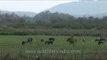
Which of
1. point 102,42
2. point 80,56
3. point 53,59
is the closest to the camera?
point 53,59

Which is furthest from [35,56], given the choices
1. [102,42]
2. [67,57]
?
[102,42]

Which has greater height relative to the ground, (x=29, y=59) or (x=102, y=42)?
(x=29, y=59)

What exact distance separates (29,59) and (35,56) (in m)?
0.42

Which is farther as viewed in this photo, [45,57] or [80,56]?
[80,56]

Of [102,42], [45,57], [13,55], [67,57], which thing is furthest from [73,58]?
[102,42]

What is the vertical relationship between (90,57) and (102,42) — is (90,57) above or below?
above

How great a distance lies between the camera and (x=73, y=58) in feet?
53.1

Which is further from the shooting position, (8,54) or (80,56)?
(80,56)

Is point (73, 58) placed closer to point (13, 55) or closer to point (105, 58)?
point (105, 58)

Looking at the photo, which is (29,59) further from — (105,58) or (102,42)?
(102,42)

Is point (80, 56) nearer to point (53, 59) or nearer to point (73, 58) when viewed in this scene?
point (73, 58)

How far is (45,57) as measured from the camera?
15609 mm

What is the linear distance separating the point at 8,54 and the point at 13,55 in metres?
0.24

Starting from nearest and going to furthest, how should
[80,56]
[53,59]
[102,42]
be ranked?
[53,59]
[80,56]
[102,42]
